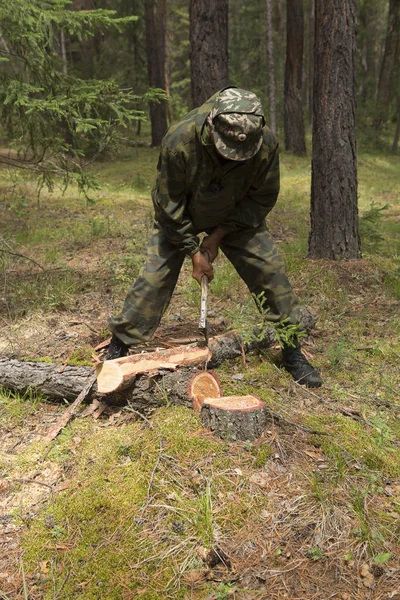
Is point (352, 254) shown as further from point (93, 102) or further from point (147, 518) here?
point (147, 518)

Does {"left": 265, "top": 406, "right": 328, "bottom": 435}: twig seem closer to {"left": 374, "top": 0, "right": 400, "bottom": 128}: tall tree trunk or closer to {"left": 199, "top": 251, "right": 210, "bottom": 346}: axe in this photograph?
{"left": 199, "top": 251, "right": 210, "bottom": 346}: axe

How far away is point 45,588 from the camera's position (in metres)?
2.31

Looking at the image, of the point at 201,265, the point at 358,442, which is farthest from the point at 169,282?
the point at 358,442

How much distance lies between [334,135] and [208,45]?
3313 millimetres

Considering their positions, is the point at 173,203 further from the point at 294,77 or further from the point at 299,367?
the point at 294,77

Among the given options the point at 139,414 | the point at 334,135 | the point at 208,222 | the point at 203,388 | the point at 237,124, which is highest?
the point at 237,124


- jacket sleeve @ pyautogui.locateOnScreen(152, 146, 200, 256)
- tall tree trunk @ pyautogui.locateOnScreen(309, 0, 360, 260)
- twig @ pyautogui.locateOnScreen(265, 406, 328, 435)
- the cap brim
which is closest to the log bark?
twig @ pyautogui.locateOnScreen(265, 406, 328, 435)

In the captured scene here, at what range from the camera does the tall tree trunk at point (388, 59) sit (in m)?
17.0

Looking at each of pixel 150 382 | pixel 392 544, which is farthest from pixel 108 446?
pixel 392 544

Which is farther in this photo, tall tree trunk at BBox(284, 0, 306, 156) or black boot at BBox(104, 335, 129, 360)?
tall tree trunk at BBox(284, 0, 306, 156)

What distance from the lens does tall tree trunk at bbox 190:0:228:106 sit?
7703mm

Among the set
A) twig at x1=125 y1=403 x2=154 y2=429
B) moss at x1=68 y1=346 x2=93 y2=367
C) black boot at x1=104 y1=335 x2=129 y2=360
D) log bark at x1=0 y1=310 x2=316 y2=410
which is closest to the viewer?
twig at x1=125 y1=403 x2=154 y2=429

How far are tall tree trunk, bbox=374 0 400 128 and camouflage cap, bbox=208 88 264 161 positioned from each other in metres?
17.5

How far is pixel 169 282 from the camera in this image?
3893 mm
